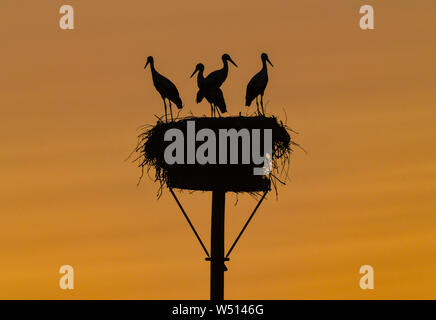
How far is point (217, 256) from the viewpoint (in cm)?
1608

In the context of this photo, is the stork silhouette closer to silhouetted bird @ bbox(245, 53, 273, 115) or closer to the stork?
the stork

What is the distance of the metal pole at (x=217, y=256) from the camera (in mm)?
16052

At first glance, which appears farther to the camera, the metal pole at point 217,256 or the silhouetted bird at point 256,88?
the silhouetted bird at point 256,88

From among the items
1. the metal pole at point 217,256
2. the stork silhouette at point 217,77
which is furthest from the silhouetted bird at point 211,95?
the metal pole at point 217,256

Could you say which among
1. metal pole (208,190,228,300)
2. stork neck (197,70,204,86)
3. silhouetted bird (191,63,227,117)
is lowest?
metal pole (208,190,228,300)

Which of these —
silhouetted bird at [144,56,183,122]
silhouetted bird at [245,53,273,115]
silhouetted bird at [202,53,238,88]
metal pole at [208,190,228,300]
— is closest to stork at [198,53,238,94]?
silhouetted bird at [202,53,238,88]

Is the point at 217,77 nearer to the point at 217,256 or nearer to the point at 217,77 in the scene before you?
the point at 217,77

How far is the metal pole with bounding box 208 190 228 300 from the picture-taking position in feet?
52.7

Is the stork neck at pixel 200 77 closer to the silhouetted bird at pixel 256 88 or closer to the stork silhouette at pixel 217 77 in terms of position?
the stork silhouette at pixel 217 77

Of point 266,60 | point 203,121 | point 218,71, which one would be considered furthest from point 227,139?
point 266,60

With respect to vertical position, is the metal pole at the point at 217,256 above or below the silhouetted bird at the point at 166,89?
below

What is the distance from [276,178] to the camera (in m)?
15.3

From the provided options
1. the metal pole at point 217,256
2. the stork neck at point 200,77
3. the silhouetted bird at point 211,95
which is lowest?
the metal pole at point 217,256

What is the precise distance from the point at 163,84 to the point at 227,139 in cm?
333
